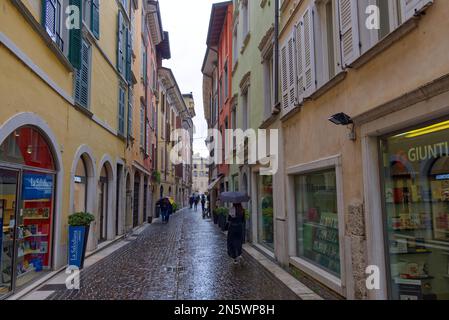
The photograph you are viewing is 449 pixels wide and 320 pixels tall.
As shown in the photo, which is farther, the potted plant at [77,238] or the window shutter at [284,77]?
the window shutter at [284,77]

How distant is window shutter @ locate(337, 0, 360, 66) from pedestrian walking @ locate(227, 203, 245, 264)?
458 cm

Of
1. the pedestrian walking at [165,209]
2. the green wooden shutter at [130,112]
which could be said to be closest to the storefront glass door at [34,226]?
the green wooden shutter at [130,112]

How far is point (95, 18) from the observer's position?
10.7 m

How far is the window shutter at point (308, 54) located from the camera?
6930 millimetres

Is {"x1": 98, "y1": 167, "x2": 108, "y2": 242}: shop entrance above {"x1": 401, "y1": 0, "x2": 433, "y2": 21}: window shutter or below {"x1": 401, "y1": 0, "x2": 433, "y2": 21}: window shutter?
below

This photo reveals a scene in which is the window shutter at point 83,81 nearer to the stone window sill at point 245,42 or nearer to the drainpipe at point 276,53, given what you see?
the drainpipe at point 276,53

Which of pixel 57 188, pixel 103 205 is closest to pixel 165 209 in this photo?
pixel 103 205

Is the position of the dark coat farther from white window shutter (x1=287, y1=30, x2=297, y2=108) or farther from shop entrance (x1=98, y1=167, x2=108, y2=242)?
shop entrance (x1=98, y1=167, x2=108, y2=242)

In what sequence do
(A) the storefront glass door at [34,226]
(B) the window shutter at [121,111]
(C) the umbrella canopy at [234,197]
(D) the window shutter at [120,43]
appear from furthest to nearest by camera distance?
1. (B) the window shutter at [121,111]
2. (D) the window shutter at [120,43]
3. (C) the umbrella canopy at [234,197]
4. (A) the storefront glass door at [34,226]

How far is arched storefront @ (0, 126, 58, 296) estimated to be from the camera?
233 inches

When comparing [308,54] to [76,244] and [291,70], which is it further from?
[76,244]

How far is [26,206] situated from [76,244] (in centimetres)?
169

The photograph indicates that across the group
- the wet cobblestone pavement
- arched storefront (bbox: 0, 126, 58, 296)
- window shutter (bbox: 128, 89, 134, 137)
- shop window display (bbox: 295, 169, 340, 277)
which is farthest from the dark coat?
window shutter (bbox: 128, 89, 134, 137)

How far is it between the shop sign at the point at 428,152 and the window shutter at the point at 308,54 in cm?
272
